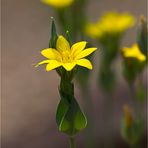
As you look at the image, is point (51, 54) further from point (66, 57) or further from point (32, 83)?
point (32, 83)

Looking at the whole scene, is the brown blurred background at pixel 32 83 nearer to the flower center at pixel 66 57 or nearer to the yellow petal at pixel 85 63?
the flower center at pixel 66 57

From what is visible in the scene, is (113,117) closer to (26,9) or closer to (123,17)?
(123,17)

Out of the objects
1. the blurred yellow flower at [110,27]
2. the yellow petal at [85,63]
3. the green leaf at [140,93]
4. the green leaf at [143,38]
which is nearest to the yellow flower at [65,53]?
the yellow petal at [85,63]

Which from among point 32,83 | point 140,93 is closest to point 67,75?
point 140,93

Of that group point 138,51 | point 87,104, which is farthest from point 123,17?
point 138,51

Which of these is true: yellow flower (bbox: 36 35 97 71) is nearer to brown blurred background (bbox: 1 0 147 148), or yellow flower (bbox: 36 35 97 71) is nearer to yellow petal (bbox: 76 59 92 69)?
yellow petal (bbox: 76 59 92 69)

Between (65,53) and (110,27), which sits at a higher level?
(110,27)

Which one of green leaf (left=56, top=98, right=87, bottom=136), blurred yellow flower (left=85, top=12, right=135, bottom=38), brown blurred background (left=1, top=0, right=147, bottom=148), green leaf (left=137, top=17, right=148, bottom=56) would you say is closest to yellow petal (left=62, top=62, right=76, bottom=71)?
green leaf (left=56, top=98, right=87, bottom=136)
